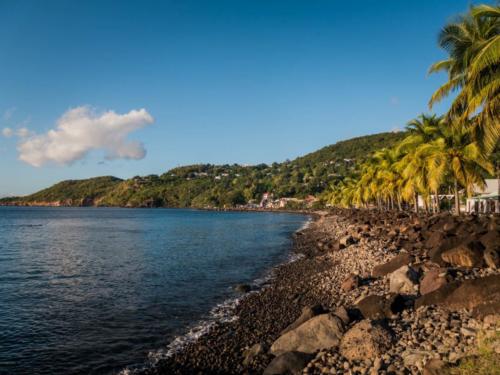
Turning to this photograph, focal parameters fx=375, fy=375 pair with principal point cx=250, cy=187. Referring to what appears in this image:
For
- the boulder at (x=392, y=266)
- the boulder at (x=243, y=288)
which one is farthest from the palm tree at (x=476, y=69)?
the boulder at (x=243, y=288)

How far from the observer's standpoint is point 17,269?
31.9 meters

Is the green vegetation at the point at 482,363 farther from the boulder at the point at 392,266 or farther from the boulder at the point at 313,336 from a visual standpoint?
the boulder at the point at 392,266

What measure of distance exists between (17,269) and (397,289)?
101 ft

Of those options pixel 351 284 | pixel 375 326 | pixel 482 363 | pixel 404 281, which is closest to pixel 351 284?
pixel 351 284

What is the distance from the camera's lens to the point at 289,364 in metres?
10.4

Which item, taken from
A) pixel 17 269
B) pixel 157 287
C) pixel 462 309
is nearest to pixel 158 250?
pixel 17 269

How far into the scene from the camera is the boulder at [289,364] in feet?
33.8

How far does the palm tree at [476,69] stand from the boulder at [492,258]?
569 cm

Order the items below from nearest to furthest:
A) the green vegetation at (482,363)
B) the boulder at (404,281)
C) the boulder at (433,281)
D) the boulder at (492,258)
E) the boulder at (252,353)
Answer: the green vegetation at (482,363) → the boulder at (252,353) → the boulder at (433,281) → the boulder at (404,281) → the boulder at (492,258)

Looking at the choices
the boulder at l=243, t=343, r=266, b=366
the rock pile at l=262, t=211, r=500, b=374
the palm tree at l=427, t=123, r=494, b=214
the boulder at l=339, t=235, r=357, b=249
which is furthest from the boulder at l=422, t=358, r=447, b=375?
the palm tree at l=427, t=123, r=494, b=214

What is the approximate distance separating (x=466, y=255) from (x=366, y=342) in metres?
9.17

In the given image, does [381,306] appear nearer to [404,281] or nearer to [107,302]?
[404,281]

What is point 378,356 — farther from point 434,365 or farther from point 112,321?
point 112,321

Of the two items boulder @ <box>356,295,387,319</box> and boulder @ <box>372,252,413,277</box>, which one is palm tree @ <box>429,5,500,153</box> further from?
boulder @ <box>356,295,387,319</box>
